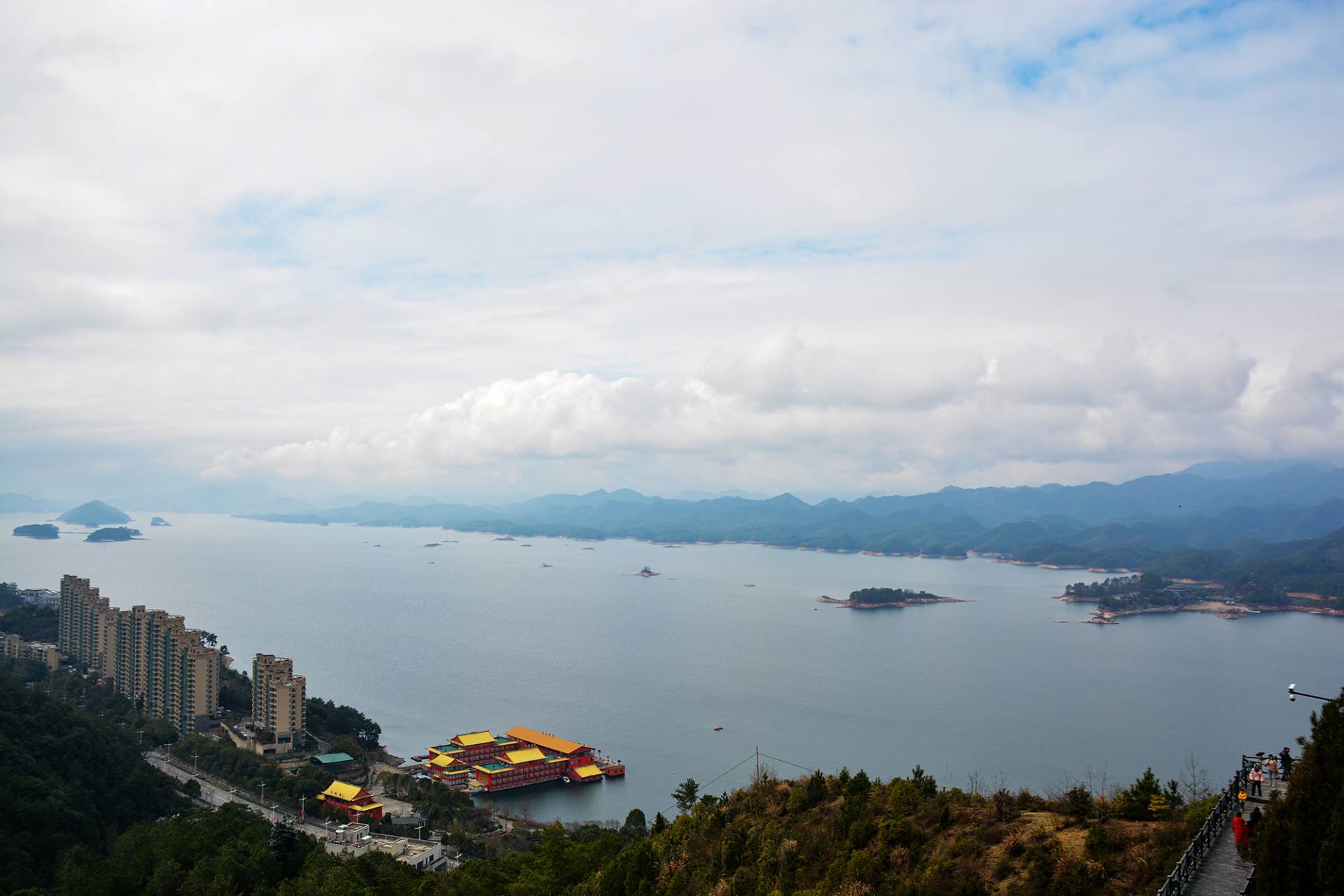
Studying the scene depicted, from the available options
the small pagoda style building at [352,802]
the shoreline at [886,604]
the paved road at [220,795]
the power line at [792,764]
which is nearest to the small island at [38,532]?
the shoreline at [886,604]

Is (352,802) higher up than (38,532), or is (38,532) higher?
(38,532)

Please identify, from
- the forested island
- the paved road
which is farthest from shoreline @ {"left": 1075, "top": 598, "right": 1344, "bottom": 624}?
the paved road

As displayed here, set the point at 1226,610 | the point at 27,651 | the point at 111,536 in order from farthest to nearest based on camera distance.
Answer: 1. the point at 111,536
2. the point at 1226,610
3. the point at 27,651

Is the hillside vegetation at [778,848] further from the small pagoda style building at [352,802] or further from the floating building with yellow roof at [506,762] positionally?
the floating building with yellow roof at [506,762]

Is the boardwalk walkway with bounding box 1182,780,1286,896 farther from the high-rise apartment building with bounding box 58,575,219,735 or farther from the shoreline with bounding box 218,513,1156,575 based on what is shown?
the shoreline with bounding box 218,513,1156,575

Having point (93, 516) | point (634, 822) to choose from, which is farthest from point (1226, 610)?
point (93, 516)

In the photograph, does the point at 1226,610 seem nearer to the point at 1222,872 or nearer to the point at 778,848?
the point at 778,848

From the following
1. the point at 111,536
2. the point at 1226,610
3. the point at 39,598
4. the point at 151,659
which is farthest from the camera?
the point at 111,536
